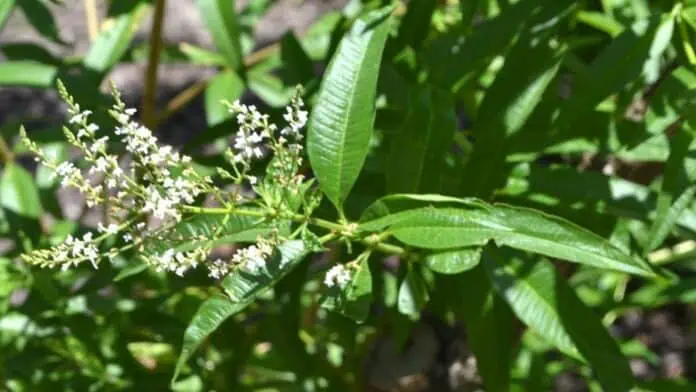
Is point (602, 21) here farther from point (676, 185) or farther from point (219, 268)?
point (219, 268)


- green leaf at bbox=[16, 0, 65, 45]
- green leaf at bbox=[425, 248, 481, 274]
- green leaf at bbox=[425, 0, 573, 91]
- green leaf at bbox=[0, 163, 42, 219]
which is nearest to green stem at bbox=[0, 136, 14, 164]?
green leaf at bbox=[0, 163, 42, 219]

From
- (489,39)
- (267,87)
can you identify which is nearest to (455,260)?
(489,39)

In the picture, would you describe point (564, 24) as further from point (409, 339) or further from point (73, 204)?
point (73, 204)

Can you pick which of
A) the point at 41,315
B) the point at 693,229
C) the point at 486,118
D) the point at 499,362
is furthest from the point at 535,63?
the point at 41,315

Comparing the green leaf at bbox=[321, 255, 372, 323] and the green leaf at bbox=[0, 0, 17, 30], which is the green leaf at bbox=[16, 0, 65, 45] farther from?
the green leaf at bbox=[321, 255, 372, 323]

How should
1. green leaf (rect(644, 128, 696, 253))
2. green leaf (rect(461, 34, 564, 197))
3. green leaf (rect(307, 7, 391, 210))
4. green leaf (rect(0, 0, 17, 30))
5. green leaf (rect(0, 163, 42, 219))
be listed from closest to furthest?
green leaf (rect(307, 7, 391, 210)) < green leaf (rect(644, 128, 696, 253)) < green leaf (rect(461, 34, 564, 197)) < green leaf (rect(0, 0, 17, 30)) < green leaf (rect(0, 163, 42, 219))

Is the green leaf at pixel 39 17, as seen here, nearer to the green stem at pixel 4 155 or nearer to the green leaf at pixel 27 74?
the green leaf at pixel 27 74
